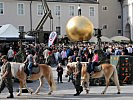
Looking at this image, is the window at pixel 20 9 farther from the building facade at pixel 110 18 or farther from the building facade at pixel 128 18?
the building facade at pixel 128 18

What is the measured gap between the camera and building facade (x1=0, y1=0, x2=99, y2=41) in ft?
177

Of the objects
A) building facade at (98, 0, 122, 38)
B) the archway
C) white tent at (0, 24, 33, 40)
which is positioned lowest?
white tent at (0, 24, 33, 40)

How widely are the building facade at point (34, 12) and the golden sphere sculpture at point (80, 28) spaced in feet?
84.9

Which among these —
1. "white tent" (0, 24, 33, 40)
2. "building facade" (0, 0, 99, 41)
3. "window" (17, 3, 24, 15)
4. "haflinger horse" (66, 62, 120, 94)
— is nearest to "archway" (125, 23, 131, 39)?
"building facade" (0, 0, 99, 41)

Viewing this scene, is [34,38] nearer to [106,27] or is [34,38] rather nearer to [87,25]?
[87,25]

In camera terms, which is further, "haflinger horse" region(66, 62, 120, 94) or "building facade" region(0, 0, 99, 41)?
"building facade" region(0, 0, 99, 41)

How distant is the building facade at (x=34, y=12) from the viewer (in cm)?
5400

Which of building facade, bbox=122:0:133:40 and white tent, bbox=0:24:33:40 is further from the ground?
building facade, bbox=122:0:133:40

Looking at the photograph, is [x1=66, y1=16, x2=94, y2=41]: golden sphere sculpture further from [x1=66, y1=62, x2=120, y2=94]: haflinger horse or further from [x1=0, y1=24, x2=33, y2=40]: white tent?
[x1=66, y1=62, x2=120, y2=94]: haflinger horse

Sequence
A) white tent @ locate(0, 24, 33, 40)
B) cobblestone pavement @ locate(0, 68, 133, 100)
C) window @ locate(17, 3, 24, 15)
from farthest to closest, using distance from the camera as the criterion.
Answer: window @ locate(17, 3, 24, 15) → white tent @ locate(0, 24, 33, 40) → cobblestone pavement @ locate(0, 68, 133, 100)

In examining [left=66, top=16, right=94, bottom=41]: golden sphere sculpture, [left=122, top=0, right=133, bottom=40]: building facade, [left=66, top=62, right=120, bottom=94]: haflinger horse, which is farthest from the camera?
[left=122, top=0, right=133, bottom=40]: building facade

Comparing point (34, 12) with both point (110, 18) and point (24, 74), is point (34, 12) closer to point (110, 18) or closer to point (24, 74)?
point (110, 18)

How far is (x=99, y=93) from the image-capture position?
54.9 ft

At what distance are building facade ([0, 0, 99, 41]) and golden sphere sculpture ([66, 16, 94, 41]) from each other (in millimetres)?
25875
